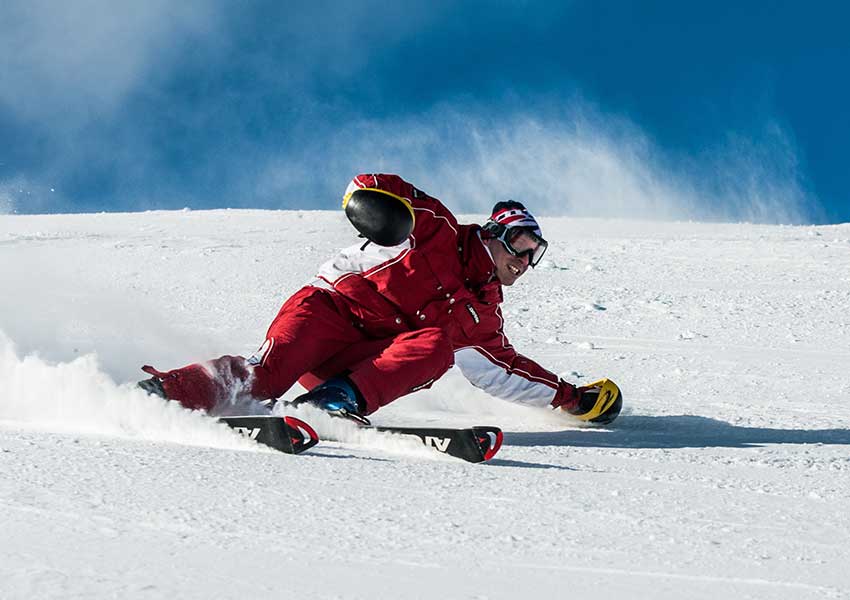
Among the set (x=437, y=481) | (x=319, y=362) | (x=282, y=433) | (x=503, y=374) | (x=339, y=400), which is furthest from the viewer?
(x=503, y=374)

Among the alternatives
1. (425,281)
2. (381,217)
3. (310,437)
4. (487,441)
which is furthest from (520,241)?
(310,437)

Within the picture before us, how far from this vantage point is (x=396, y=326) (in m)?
4.02

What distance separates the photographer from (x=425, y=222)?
4.06 meters

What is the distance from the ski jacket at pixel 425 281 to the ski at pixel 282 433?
3.29 ft

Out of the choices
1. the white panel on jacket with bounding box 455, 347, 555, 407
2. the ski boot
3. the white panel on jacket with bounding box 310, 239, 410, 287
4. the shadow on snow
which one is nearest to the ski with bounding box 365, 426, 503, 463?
the ski boot

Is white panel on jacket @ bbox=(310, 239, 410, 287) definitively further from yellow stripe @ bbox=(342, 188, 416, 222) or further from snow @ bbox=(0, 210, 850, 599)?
snow @ bbox=(0, 210, 850, 599)

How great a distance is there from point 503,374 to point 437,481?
163 centimetres

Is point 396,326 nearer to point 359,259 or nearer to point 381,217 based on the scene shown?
point 359,259

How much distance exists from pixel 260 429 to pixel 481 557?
1.22m

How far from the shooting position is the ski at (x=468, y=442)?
3.13 m

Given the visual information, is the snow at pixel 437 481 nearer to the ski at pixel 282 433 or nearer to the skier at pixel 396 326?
the ski at pixel 282 433

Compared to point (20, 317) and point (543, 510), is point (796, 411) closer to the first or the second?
point (543, 510)

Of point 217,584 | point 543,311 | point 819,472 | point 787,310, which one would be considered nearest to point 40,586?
point 217,584

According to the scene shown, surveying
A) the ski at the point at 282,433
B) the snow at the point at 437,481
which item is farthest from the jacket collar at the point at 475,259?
the ski at the point at 282,433
